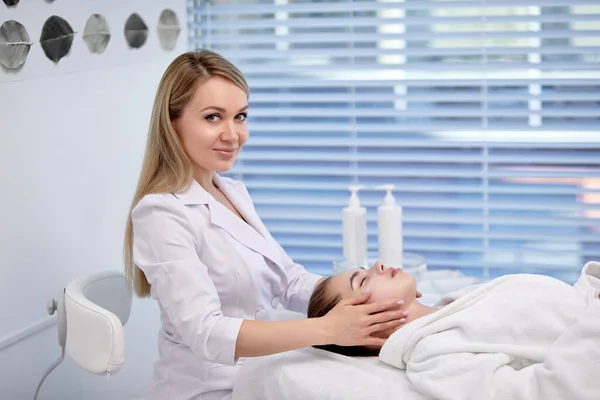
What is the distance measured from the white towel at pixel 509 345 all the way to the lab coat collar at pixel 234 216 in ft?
1.40

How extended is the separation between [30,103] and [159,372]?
727mm

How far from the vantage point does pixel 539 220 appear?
2693 millimetres

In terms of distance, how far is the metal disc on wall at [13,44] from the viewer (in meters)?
1.85

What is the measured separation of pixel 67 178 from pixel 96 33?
0.43 meters

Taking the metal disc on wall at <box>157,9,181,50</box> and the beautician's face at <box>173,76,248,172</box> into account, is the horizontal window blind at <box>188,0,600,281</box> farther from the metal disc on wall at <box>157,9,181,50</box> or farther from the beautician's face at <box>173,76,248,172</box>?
the beautician's face at <box>173,76,248,172</box>

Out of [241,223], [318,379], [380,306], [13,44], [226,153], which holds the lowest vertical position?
[318,379]

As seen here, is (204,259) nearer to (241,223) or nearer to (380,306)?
(241,223)

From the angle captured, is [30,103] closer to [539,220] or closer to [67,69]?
[67,69]

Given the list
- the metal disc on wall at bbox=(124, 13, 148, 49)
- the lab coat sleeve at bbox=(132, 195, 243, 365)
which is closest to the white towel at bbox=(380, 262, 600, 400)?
the lab coat sleeve at bbox=(132, 195, 243, 365)

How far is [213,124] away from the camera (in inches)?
69.5

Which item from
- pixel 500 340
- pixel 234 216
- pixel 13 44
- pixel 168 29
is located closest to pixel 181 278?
pixel 234 216

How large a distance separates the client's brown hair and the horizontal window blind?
1053 millimetres

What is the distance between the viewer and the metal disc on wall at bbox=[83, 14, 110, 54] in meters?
2.21

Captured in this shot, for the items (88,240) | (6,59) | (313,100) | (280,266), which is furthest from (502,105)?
(6,59)
